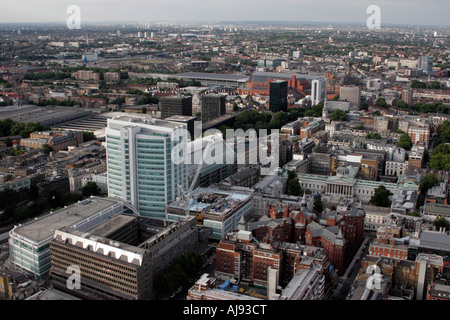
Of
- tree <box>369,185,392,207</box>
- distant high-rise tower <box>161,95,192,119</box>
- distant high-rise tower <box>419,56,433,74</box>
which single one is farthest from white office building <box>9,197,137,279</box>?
distant high-rise tower <box>419,56,433,74</box>

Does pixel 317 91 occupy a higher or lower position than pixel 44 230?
higher

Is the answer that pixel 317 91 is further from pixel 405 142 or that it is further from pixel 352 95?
pixel 405 142

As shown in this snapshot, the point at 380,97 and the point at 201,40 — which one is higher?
the point at 201,40

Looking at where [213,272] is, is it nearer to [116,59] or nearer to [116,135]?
[116,135]

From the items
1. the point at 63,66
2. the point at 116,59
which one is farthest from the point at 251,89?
the point at 116,59

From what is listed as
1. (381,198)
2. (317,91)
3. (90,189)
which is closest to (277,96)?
(317,91)

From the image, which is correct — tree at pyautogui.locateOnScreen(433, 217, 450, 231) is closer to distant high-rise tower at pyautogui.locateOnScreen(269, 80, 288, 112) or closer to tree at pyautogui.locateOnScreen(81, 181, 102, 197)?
tree at pyautogui.locateOnScreen(81, 181, 102, 197)
